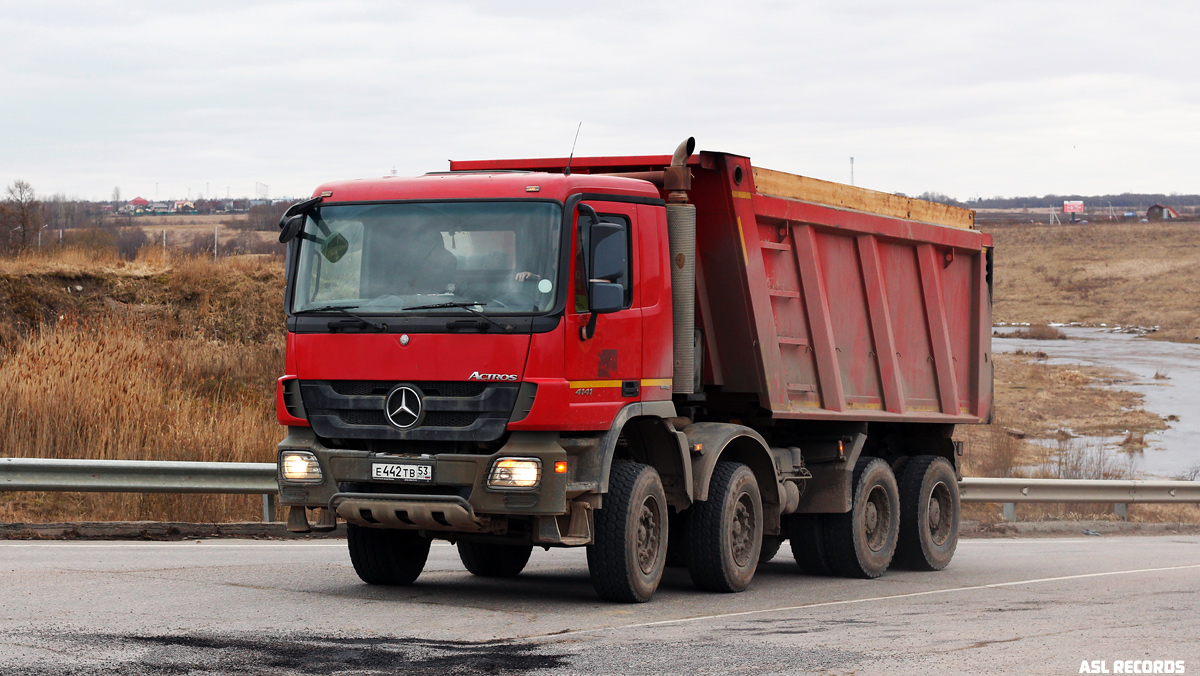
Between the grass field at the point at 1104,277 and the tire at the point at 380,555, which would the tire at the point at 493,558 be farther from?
the grass field at the point at 1104,277

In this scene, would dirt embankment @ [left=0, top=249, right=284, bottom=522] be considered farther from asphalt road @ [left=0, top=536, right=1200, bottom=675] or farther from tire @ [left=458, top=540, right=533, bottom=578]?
tire @ [left=458, top=540, right=533, bottom=578]

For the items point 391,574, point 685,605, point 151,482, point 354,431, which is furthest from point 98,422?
point 685,605

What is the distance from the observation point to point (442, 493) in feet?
27.3

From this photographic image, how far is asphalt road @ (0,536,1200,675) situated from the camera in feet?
21.5

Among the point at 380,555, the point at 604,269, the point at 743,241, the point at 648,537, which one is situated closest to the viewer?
the point at 604,269

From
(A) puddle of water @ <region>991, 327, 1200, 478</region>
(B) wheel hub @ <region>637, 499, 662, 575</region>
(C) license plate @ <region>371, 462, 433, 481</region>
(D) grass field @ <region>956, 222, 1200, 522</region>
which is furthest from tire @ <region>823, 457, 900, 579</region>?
(A) puddle of water @ <region>991, 327, 1200, 478</region>

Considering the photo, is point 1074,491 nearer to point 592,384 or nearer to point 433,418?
point 592,384

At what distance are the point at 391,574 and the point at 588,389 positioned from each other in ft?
7.59

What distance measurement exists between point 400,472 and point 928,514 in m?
6.34

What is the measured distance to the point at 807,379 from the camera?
429 inches

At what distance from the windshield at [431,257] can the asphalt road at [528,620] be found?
190cm

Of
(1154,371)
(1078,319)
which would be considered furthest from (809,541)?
(1078,319)

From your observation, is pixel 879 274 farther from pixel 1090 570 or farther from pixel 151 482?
pixel 151 482

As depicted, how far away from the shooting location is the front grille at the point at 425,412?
810 centimetres
